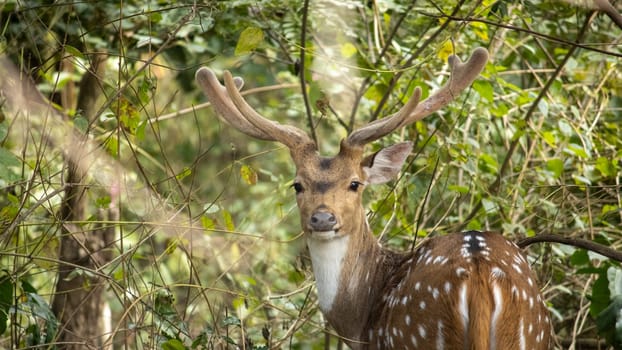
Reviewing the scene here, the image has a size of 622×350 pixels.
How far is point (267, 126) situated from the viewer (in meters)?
5.29

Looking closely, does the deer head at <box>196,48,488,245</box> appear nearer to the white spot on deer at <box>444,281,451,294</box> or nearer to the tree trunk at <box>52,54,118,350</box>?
the white spot on deer at <box>444,281,451,294</box>

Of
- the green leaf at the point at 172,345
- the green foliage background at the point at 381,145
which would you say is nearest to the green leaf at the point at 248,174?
the green foliage background at the point at 381,145

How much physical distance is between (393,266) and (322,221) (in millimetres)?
562

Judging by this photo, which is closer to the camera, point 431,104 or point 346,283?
point 346,283

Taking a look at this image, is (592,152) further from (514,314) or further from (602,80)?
(514,314)

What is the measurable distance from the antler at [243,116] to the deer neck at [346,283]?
1.83 ft

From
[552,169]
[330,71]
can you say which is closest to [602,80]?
[552,169]

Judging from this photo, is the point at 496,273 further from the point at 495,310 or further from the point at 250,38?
the point at 250,38

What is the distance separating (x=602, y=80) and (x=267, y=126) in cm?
249

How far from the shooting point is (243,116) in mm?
5332

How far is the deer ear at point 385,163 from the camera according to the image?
5.32m

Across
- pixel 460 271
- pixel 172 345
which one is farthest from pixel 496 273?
pixel 172 345

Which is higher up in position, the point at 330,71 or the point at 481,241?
the point at 330,71

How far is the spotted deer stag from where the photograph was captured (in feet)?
13.2
